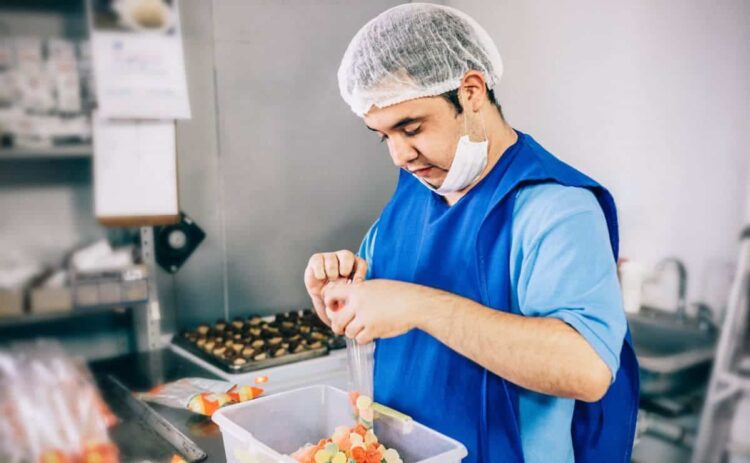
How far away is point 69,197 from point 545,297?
2.84ft

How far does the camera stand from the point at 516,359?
97cm

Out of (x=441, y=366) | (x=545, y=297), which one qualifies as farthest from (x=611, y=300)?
(x=441, y=366)

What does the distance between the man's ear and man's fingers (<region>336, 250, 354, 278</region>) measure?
0.40 m

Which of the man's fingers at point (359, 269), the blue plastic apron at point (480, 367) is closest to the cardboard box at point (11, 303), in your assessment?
the man's fingers at point (359, 269)

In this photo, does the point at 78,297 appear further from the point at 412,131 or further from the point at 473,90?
the point at 473,90

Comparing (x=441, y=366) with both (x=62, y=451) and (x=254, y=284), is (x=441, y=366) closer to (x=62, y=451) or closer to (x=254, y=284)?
(x=62, y=451)

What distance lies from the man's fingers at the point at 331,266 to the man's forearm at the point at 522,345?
30 centimetres

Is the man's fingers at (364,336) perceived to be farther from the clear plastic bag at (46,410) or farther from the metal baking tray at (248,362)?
the metal baking tray at (248,362)

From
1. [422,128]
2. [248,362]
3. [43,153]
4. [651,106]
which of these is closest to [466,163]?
[422,128]

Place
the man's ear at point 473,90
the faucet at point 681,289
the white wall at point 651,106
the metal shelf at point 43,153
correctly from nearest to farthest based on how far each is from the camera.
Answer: the metal shelf at point 43,153, the man's ear at point 473,90, the white wall at point 651,106, the faucet at point 681,289

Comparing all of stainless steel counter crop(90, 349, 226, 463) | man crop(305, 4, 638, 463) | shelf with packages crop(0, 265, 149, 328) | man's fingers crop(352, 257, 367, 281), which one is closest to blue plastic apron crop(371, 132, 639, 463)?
man crop(305, 4, 638, 463)

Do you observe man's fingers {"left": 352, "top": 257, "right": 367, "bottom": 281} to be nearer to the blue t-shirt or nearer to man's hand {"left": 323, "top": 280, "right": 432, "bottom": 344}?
man's hand {"left": 323, "top": 280, "right": 432, "bottom": 344}

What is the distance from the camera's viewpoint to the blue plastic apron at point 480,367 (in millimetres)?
1151

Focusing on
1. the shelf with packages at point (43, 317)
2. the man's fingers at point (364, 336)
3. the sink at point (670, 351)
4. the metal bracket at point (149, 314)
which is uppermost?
the shelf with packages at point (43, 317)
